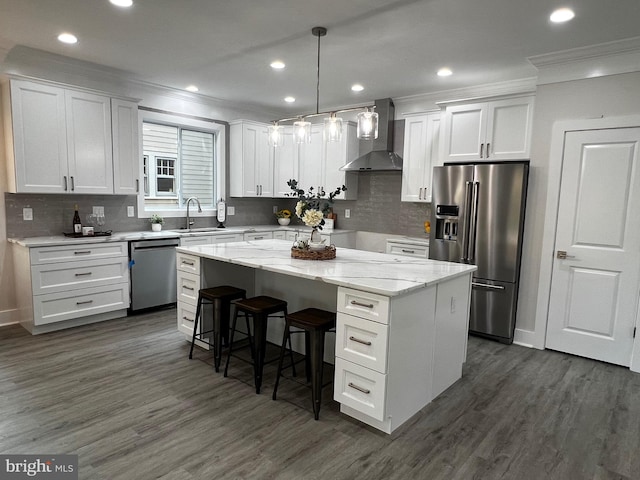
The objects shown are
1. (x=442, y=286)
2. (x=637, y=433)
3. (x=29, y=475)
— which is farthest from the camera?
(x=442, y=286)

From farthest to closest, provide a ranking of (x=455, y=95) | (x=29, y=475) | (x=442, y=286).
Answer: (x=455, y=95) → (x=442, y=286) → (x=29, y=475)

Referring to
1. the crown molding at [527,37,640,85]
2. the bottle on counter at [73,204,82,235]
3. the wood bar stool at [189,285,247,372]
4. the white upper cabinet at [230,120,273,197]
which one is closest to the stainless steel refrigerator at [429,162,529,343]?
the crown molding at [527,37,640,85]

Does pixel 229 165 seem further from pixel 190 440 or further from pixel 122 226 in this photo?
pixel 190 440

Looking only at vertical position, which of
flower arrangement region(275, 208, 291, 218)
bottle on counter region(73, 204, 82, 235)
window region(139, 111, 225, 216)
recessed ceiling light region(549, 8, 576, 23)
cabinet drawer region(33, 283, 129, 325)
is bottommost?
cabinet drawer region(33, 283, 129, 325)

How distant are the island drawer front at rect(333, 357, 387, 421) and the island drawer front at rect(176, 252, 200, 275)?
1622mm

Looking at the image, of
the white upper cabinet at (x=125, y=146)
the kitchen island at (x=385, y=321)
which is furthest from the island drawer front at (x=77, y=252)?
the kitchen island at (x=385, y=321)

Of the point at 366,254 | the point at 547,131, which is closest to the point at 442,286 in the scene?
the point at 366,254

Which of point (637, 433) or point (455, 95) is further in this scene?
point (455, 95)

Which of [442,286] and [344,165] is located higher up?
[344,165]

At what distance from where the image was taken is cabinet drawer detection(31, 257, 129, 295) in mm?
3768

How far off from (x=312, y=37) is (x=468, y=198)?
2128 millimetres

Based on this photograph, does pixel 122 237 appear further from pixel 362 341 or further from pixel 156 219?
pixel 362 341

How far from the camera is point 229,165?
5.92m

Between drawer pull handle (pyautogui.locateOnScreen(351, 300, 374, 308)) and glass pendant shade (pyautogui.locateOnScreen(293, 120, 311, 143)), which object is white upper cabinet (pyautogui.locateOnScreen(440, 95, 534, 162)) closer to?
glass pendant shade (pyautogui.locateOnScreen(293, 120, 311, 143))
